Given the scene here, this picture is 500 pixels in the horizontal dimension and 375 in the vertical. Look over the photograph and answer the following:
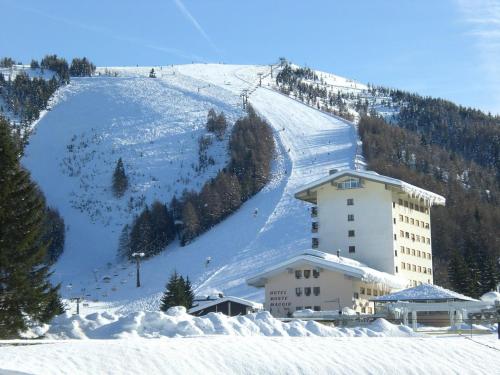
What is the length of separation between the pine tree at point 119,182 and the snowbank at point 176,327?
118 meters

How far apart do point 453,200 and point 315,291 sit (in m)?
64.7

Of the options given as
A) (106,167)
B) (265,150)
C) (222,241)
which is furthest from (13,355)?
(106,167)

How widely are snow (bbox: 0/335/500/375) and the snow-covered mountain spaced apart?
56.5 metres

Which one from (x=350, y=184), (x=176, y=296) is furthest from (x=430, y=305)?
(x=350, y=184)

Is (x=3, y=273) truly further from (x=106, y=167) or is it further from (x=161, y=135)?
(x=161, y=135)

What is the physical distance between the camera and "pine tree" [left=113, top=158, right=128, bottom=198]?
147m

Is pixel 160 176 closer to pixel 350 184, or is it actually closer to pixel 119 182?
pixel 119 182

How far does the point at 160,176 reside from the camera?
150125 millimetres

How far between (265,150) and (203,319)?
117m

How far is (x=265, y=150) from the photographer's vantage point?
14588 centimetres

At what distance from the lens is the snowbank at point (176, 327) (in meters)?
27.5

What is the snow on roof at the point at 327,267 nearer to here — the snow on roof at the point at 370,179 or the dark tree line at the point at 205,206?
the snow on roof at the point at 370,179

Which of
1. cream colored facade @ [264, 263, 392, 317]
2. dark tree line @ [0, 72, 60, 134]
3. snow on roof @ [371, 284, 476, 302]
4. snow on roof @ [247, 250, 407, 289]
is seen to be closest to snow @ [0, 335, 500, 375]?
snow on roof @ [371, 284, 476, 302]

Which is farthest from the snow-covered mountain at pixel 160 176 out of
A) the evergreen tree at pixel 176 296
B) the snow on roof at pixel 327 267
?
the evergreen tree at pixel 176 296
